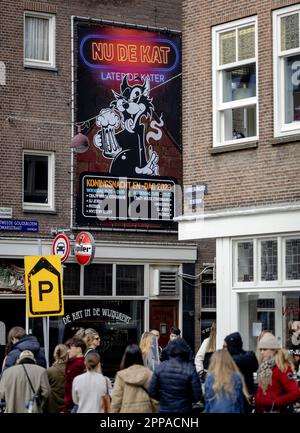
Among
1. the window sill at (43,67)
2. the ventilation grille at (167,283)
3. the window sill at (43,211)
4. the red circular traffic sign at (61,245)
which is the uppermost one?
the window sill at (43,67)

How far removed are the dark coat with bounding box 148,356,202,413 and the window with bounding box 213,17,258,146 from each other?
336 inches

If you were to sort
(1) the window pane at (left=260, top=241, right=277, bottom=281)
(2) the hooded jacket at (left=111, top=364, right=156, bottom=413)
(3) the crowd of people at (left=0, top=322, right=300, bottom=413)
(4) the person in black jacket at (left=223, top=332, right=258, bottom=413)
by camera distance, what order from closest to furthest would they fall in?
(3) the crowd of people at (left=0, top=322, right=300, bottom=413)
(2) the hooded jacket at (left=111, top=364, right=156, bottom=413)
(4) the person in black jacket at (left=223, top=332, right=258, bottom=413)
(1) the window pane at (left=260, top=241, right=277, bottom=281)

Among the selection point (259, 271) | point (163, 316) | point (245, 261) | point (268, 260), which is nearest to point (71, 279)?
point (163, 316)

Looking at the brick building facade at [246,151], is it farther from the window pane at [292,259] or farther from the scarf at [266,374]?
the scarf at [266,374]

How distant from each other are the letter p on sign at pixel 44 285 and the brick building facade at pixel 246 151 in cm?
342

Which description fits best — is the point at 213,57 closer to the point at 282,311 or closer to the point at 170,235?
the point at 282,311

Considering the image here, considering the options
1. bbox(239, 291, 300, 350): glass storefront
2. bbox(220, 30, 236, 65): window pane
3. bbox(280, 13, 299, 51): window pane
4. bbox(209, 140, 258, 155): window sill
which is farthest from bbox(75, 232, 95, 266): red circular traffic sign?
bbox(280, 13, 299, 51): window pane

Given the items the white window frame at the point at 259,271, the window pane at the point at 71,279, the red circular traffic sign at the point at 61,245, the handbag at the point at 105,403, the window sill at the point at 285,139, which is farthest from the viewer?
the window pane at the point at 71,279

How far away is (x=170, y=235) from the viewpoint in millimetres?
32969

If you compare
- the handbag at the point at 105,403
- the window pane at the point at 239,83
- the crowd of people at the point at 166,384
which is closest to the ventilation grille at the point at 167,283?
the window pane at the point at 239,83

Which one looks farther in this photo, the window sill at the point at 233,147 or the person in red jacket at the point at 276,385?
the window sill at the point at 233,147

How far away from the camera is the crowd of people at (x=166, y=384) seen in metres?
12.3

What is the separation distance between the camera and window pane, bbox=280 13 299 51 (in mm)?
20047

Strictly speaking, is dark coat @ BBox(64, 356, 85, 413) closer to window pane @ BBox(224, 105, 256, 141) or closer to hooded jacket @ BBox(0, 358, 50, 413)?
hooded jacket @ BBox(0, 358, 50, 413)
